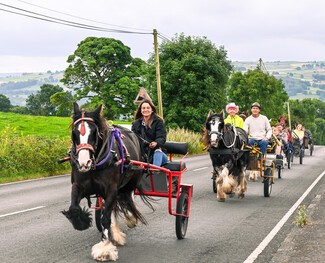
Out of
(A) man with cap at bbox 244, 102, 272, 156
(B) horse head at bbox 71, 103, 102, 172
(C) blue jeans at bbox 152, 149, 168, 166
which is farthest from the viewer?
(A) man with cap at bbox 244, 102, 272, 156

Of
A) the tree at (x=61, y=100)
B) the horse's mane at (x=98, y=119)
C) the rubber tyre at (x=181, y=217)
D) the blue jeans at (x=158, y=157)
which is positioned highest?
the tree at (x=61, y=100)

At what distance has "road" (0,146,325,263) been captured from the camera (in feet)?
25.9

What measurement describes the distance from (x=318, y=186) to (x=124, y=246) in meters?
10.9

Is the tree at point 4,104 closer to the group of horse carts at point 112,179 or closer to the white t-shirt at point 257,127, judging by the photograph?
the white t-shirt at point 257,127

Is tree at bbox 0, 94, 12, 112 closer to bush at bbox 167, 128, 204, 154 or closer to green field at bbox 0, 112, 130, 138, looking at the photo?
green field at bbox 0, 112, 130, 138


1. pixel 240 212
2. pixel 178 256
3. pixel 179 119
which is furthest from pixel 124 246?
pixel 179 119

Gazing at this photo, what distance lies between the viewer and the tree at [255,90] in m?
70.1

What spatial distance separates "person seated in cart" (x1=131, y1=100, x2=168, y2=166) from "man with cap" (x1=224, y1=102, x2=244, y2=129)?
231 inches

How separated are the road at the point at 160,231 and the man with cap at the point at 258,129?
137 centimetres

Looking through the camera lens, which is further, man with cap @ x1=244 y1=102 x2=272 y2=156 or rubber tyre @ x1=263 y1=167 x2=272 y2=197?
man with cap @ x1=244 y1=102 x2=272 y2=156

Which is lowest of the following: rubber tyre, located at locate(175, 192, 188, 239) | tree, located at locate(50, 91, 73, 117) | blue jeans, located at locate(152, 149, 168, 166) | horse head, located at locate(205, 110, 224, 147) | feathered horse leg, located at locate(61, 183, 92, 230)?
rubber tyre, located at locate(175, 192, 188, 239)

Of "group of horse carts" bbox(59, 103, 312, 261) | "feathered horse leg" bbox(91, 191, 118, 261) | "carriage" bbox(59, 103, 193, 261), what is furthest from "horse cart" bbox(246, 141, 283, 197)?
"feathered horse leg" bbox(91, 191, 118, 261)

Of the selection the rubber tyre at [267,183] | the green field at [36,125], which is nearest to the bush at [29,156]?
the rubber tyre at [267,183]

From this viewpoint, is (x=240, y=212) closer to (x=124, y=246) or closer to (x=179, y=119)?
(x=124, y=246)
